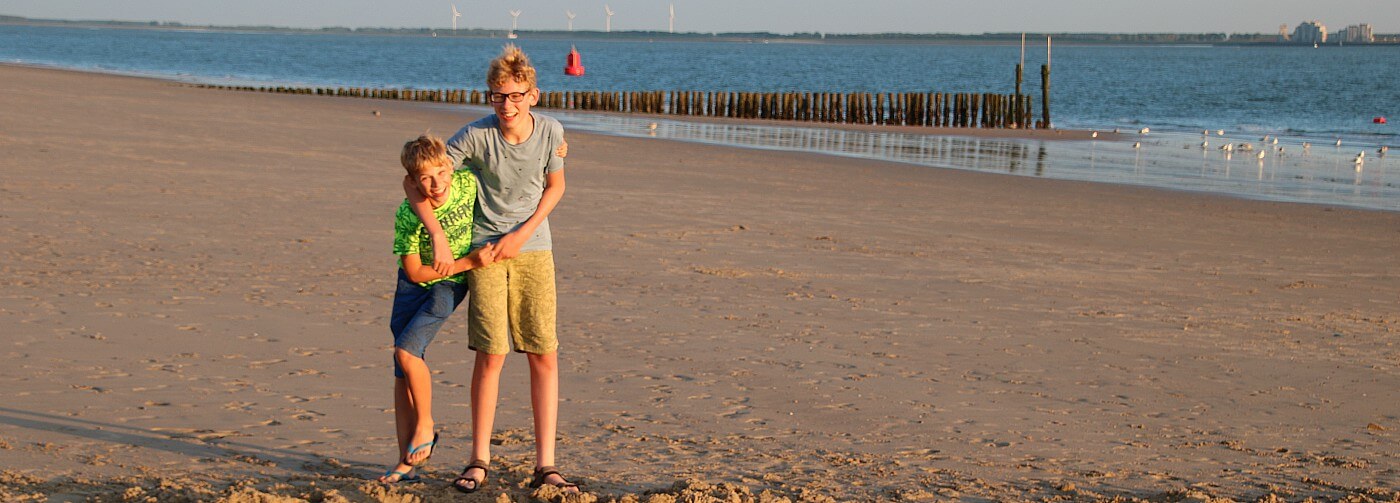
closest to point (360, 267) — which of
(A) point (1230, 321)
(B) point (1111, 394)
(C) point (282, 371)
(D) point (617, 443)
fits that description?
(C) point (282, 371)

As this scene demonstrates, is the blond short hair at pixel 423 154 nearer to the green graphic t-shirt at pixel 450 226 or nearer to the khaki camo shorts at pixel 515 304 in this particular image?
the green graphic t-shirt at pixel 450 226

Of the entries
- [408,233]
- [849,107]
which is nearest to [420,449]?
[408,233]

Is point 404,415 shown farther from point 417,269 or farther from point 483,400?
point 417,269

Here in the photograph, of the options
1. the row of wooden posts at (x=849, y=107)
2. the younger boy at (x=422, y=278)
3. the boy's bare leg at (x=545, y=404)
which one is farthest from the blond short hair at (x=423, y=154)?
the row of wooden posts at (x=849, y=107)

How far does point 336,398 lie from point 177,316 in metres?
1.86

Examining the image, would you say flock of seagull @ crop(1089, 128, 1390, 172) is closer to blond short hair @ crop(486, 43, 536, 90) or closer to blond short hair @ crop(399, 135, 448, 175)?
blond short hair @ crop(486, 43, 536, 90)

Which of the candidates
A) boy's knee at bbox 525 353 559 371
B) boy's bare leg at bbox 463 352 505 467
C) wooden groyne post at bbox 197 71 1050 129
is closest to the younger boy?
boy's bare leg at bbox 463 352 505 467

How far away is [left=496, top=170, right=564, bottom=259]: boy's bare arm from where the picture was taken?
447 cm

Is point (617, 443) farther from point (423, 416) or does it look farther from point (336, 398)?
point (336, 398)

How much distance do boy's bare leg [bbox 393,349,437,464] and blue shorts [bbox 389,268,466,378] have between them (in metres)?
0.04

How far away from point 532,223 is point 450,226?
26 cm

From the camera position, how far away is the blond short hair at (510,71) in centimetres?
439

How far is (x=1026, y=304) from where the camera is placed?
8.55m

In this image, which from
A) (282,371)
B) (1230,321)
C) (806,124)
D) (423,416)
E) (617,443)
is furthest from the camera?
(806,124)
